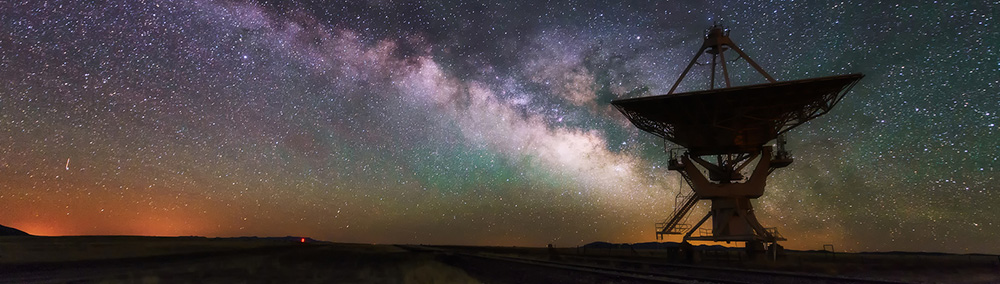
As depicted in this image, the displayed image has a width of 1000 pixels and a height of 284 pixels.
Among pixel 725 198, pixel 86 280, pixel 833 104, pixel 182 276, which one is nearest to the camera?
pixel 86 280

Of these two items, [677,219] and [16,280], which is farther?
[677,219]

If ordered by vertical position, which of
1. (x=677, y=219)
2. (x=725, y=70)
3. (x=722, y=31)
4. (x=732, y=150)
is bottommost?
(x=677, y=219)

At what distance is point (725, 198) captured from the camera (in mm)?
27609

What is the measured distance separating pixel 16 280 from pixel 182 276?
4.05 meters

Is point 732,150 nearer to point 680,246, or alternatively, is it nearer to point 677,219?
point 677,219

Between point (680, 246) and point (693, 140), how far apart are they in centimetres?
676

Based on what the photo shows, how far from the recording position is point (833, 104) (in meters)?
23.8

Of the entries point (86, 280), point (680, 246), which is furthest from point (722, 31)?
point (86, 280)

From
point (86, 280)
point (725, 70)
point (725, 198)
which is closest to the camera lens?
point (86, 280)

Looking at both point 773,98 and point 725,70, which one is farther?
point 725,70

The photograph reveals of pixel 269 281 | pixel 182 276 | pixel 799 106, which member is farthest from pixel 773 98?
pixel 182 276

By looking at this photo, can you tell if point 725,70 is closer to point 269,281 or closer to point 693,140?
point 693,140

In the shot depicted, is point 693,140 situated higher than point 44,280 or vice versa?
point 693,140

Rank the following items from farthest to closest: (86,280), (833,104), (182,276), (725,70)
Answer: (725,70) < (833,104) < (182,276) < (86,280)
